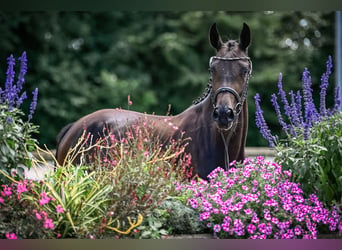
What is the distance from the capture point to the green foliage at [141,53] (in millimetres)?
11289

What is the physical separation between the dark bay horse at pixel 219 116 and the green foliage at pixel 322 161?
2.08ft

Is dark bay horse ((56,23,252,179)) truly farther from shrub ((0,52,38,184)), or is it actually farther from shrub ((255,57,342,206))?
shrub ((0,52,38,184))

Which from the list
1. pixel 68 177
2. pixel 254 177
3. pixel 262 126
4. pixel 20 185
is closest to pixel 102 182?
pixel 68 177

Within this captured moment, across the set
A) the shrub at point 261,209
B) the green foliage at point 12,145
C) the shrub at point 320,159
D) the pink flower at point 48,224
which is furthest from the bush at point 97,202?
the shrub at point 320,159

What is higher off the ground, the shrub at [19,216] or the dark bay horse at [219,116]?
the dark bay horse at [219,116]

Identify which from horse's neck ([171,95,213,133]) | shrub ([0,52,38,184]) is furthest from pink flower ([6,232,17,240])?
horse's neck ([171,95,213,133])

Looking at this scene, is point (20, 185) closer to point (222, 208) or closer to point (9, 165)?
point (9, 165)

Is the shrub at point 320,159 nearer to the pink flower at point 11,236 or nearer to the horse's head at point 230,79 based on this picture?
the horse's head at point 230,79

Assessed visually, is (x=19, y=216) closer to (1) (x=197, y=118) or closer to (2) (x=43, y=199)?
(2) (x=43, y=199)

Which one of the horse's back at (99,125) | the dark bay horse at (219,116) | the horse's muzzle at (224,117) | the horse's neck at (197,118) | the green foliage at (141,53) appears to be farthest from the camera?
the green foliage at (141,53)

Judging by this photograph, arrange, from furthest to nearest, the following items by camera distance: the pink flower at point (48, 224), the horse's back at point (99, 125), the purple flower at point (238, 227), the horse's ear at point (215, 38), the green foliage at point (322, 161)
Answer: the horse's back at point (99, 125)
the horse's ear at point (215, 38)
the green foliage at point (322, 161)
the purple flower at point (238, 227)
the pink flower at point (48, 224)

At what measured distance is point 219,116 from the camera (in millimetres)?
4078

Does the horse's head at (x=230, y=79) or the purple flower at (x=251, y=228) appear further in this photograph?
the horse's head at (x=230, y=79)

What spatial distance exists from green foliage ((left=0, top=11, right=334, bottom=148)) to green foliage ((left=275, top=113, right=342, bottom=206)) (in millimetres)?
6993
